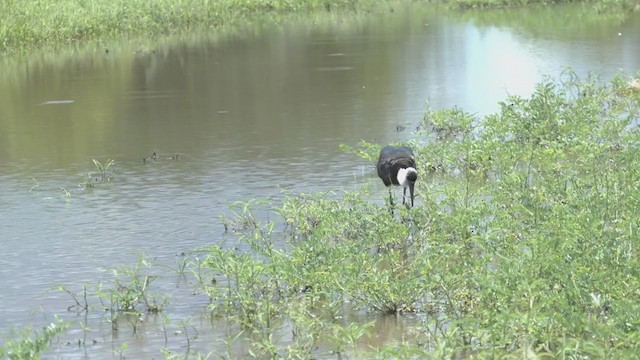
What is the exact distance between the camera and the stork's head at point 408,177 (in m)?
10.5

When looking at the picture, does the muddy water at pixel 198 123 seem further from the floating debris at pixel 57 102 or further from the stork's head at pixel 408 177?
the stork's head at pixel 408 177

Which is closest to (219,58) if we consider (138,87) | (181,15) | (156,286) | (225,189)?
(138,87)

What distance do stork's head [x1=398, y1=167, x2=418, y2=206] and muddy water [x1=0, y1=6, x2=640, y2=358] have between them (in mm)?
1568

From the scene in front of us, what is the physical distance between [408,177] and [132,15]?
63.0ft

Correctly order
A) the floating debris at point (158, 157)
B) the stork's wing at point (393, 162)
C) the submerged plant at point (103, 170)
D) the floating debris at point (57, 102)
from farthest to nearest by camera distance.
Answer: the floating debris at point (57, 102)
the floating debris at point (158, 157)
the submerged plant at point (103, 170)
the stork's wing at point (393, 162)

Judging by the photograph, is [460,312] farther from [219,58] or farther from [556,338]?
[219,58]

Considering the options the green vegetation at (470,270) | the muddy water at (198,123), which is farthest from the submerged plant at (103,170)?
the green vegetation at (470,270)

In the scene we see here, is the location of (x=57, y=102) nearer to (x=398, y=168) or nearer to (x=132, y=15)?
(x=132, y=15)

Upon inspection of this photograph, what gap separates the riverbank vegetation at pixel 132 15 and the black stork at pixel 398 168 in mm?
15448

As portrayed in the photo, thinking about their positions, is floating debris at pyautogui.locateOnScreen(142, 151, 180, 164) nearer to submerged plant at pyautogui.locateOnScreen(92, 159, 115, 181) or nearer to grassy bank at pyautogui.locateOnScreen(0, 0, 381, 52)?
submerged plant at pyautogui.locateOnScreen(92, 159, 115, 181)

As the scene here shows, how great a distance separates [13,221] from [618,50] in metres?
14.6

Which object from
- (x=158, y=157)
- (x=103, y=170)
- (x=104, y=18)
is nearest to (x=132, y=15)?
(x=104, y=18)

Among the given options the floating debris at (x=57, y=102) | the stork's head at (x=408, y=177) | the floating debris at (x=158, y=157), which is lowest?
the floating debris at (x=158, y=157)

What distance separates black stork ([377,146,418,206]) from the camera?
1053cm
